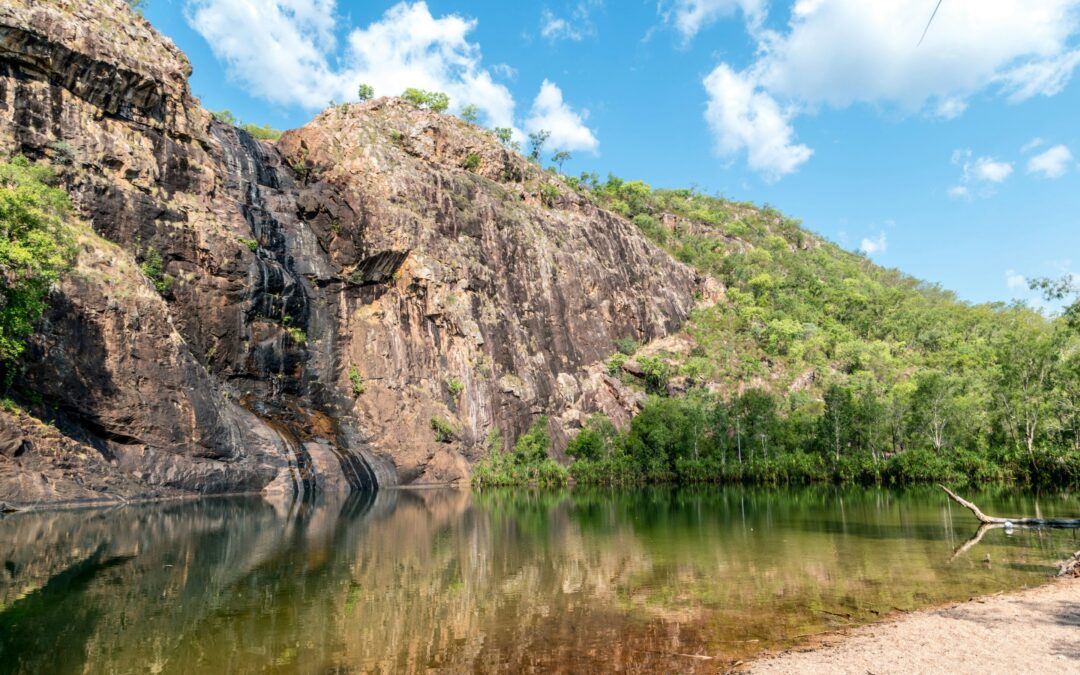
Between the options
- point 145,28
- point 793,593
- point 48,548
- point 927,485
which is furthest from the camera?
point 145,28

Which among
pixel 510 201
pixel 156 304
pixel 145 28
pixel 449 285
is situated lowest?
pixel 156 304

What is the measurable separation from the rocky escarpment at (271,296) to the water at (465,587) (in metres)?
13.8

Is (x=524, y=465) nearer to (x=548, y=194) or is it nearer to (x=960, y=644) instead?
(x=548, y=194)

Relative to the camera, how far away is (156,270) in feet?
164

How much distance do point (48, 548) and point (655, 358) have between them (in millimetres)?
70648

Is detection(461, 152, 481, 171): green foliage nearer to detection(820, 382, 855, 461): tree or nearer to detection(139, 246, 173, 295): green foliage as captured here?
detection(139, 246, 173, 295): green foliage

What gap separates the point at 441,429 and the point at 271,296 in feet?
65.9

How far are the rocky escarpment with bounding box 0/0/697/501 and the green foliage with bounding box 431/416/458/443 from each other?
69 cm

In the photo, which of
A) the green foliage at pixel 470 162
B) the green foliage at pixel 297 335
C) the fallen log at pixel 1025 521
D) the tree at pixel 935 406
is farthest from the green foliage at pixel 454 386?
the fallen log at pixel 1025 521

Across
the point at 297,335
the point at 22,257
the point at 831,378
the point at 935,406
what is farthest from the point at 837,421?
Result: the point at 22,257

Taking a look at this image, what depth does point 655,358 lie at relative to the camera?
8344 centimetres

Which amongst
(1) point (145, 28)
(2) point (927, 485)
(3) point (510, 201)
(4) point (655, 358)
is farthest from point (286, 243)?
(2) point (927, 485)

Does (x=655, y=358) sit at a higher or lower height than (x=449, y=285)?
lower

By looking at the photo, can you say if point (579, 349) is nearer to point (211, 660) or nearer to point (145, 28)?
point (145, 28)
